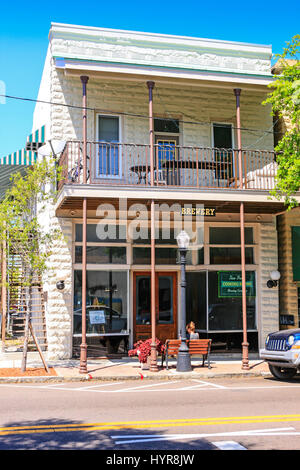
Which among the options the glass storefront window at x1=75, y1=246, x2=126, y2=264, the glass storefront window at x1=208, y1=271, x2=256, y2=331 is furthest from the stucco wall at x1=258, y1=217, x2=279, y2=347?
the glass storefront window at x1=75, y1=246, x2=126, y2=264

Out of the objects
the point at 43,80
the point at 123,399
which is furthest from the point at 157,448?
the point at 43,80

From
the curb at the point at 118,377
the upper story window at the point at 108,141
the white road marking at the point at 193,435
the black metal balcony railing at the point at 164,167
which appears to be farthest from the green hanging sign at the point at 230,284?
the white road marking at the point at 193,435

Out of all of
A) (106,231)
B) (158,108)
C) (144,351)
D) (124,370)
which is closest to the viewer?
(124,370)

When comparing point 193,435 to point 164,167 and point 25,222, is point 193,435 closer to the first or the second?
point 25,222

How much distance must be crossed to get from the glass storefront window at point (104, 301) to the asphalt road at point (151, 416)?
388 cm

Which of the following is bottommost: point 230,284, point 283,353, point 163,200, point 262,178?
point 283,353

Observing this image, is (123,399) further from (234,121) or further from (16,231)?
(234,121)

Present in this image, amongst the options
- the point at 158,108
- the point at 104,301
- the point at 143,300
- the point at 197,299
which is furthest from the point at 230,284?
the point at 158,108

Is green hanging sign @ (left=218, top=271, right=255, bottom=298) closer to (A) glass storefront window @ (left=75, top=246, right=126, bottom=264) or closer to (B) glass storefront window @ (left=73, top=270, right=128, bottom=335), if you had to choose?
(B) glass storefront window @ (left=73, top=270, right=128, bottom=335)

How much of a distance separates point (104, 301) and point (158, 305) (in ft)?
5.96

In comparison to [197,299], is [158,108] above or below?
above

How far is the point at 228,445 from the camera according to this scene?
6648 millimetres

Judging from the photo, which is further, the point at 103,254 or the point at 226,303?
the point at 226,303

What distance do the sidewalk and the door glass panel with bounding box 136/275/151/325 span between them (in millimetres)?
1341
